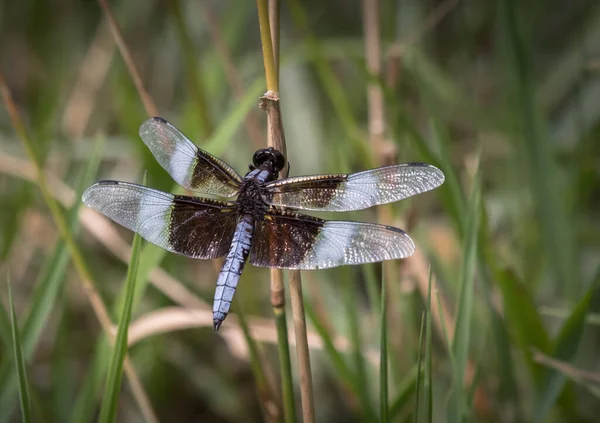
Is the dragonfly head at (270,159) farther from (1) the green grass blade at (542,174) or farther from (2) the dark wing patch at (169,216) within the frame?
(1) the green grass blade at (542,174)

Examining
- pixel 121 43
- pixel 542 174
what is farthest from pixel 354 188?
pixel 542 174

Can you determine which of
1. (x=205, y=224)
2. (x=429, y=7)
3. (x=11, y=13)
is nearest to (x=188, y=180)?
(x=205, y=224)

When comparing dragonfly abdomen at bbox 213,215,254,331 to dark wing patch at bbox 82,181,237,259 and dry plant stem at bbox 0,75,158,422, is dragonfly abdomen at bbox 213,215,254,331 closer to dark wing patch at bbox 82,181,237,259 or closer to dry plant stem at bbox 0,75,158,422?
dark wing patch at bbox 82,181,237,259

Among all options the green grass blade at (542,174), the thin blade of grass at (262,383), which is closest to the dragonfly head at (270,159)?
the thin blade of grass at (262,383)

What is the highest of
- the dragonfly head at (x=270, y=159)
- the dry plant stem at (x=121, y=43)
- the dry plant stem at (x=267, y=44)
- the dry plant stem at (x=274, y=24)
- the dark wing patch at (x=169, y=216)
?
the dry plant stem at (x=121, y=43)

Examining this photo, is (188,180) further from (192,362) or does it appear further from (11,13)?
(11,13)

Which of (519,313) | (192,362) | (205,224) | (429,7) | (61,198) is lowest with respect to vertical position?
(192,362)
